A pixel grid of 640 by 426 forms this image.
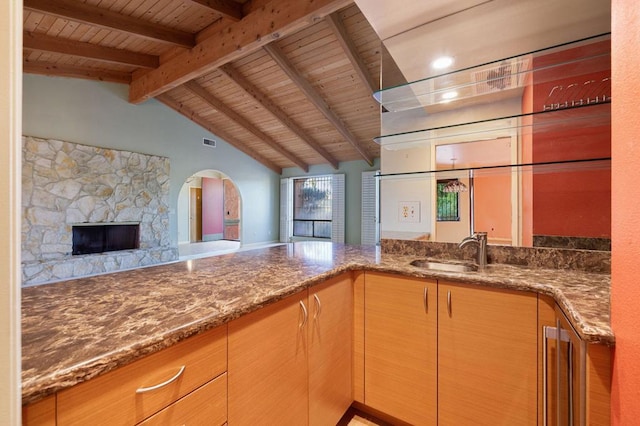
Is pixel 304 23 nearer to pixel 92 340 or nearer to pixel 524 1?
pixel 524 1

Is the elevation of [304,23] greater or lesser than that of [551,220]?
greater

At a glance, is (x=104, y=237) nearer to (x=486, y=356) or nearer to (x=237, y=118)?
(x=237, y=118)

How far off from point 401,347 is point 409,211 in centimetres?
117

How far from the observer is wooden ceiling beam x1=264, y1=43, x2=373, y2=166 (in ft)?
13.2

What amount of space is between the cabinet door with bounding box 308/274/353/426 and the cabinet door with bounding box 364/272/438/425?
0.12 metres

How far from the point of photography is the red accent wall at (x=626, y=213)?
684 mm

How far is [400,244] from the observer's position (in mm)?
2207

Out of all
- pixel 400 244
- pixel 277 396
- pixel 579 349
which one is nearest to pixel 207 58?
pixel 400 244

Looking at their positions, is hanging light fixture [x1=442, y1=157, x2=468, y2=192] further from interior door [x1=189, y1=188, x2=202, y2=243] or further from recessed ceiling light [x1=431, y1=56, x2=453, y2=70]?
interior door [x1=189, y1=188, x2=202, y2=243]

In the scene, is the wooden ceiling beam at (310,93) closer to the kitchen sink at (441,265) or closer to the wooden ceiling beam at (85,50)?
the wooden ceiling beam at (85,50)

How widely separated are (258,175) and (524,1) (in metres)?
6.97

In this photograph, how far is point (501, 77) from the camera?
6.21 feet

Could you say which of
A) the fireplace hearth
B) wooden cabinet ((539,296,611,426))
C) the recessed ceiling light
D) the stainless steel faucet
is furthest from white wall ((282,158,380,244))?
wooden cabinet ((539,296,611,426))

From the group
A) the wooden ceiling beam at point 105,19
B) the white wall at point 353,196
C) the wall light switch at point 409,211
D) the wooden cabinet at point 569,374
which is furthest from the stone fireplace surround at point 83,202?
the wooden cabinet at point 569,374
